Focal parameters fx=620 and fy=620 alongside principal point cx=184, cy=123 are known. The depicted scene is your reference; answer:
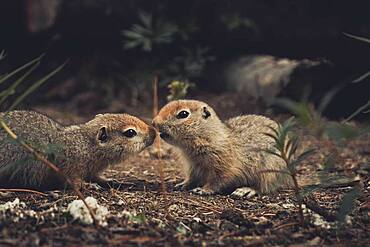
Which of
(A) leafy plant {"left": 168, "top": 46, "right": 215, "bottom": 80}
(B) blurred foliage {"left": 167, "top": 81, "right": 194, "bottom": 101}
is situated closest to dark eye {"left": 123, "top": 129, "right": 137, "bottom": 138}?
(B) blurred foliage {"left": 167, "top": 81, "right": 194, "bottom": 101}

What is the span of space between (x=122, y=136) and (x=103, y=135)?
17cm

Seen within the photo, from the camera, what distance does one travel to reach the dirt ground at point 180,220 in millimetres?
3666

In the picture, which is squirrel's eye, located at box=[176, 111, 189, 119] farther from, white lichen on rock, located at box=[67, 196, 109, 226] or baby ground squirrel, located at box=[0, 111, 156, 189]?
white lichen on rock, located at box=[67, 196, 109, 226]

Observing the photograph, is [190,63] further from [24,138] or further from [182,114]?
[24,138]

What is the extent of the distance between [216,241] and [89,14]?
578 centimetres

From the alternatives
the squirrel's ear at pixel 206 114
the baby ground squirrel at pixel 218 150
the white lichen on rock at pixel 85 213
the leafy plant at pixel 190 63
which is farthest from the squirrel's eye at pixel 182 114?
the leafy plant at pixel 190 63

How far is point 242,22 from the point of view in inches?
326

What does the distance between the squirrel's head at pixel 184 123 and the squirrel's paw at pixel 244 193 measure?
23.7 inches

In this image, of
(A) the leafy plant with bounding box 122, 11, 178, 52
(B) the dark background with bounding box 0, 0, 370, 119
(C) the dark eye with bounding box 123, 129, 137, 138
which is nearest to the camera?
(C) the dark eye with bounding box 123, 129, 137, 138

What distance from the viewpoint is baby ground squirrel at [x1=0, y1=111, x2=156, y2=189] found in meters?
5.14

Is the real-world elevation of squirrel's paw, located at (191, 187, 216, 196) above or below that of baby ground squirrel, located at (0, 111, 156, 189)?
below

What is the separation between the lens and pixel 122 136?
567 centimetres

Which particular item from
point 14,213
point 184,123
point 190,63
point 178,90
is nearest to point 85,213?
point 14,213

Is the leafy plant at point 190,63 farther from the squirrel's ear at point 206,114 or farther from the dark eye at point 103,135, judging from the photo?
the dark eye at point 103,135
